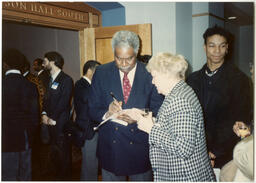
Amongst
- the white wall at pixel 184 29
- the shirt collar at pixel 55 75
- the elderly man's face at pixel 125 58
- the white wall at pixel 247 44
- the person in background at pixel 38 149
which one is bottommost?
the person in background at pixel 38 149

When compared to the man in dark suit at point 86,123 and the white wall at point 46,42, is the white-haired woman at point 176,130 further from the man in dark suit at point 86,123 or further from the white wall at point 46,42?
the white wall at point 46,42

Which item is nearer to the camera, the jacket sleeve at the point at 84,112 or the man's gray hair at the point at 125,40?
the man's gray hair at the point at 125,40

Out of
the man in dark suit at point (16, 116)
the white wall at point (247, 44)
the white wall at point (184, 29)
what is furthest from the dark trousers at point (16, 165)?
the white wall at point (184, 29)

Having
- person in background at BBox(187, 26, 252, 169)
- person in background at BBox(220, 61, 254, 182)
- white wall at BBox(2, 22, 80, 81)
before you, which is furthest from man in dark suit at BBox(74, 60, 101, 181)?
white wall at BBox(2, 22, 80, 81)

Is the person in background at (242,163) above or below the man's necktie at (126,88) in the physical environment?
below

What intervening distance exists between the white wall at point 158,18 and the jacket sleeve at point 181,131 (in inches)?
77.8

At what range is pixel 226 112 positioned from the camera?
1921mm

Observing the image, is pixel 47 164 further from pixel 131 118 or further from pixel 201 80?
pixel 201 80

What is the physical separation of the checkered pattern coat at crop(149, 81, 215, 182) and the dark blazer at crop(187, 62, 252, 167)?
701mm

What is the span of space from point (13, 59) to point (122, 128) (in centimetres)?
115

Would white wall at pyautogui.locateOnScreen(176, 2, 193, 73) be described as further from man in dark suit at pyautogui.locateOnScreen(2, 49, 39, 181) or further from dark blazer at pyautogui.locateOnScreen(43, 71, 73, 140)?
man in dark suit at pyautogui.locateOnScreen(2, 49, 39, 181)

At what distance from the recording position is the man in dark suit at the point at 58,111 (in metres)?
2.59

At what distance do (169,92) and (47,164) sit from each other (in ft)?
8.35

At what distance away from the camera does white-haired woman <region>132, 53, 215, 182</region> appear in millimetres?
1119
